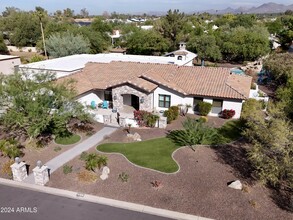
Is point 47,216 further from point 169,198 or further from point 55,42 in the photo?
point 55,42

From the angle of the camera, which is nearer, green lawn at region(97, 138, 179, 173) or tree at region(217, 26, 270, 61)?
green lawn at region(97, 138, 179, 173)

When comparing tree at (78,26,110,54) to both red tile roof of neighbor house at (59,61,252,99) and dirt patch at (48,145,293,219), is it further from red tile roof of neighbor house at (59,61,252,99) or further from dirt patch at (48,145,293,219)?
dirt patch at (48,145,293,219)

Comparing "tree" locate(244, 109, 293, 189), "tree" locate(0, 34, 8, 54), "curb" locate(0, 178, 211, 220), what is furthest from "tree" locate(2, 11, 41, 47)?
"tree" locate(244, 109, 293, 189)

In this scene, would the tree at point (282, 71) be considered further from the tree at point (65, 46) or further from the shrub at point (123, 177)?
the tree at point (65, 46)

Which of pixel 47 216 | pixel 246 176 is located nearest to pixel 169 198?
pixel 246 176

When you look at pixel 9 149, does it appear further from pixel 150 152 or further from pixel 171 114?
pixel 171 114

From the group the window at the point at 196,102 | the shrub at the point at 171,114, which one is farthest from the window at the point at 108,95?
the window at the point at 196,102
